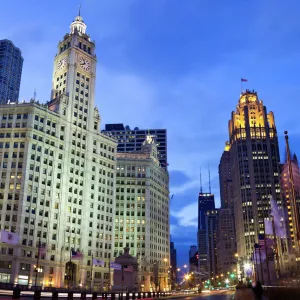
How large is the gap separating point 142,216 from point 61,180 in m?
53.5

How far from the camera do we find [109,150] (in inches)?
6176

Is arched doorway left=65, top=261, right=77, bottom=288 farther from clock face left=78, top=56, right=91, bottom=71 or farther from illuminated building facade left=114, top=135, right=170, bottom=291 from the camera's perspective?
clock face left=78, top=56, right=91, bottom=71

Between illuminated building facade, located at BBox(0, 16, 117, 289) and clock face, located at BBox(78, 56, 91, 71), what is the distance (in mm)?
411

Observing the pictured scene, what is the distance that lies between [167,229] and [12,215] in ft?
311

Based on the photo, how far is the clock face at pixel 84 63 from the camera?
153625 mm

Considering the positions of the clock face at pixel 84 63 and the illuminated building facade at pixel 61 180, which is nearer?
the illuminated building facade at pixel 61 180

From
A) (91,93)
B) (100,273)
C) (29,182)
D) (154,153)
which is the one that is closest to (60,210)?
(29,182)

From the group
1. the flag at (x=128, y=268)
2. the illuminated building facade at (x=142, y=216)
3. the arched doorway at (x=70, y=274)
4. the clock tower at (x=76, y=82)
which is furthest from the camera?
the illuminated building facade at (x=142, y=216)

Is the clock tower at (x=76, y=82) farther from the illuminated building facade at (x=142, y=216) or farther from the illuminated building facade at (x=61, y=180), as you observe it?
the illuminated building facade at (x=142, y=216)

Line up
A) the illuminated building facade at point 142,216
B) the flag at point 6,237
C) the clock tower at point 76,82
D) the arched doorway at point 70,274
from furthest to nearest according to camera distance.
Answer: the illuminated building facade at point 142,216 < the clock tower at point 76,82 < the arched doorway at point 70,274 < the flag at point 6,237

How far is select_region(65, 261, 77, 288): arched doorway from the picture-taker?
414 feet

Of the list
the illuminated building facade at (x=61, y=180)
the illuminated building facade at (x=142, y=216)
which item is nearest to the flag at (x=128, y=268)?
the illuminated building facade at (x=61, y=180)

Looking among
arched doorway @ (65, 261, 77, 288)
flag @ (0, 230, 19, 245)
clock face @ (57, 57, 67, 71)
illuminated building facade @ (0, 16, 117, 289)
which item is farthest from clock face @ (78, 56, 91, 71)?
flag @ (0, 230, 19, 245)

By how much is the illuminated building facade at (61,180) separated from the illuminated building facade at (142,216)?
75.9 feet
